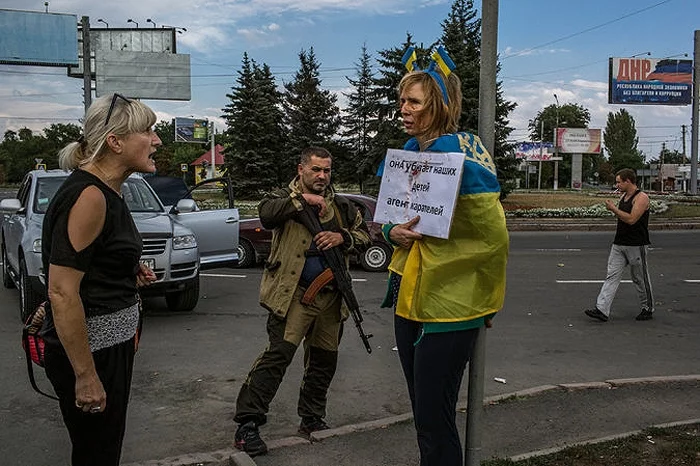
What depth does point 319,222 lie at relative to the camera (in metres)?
4.41

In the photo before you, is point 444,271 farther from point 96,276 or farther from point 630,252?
point 630,252

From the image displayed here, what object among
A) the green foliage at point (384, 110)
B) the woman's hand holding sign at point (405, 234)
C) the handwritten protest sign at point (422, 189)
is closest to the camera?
the handwritten protest sign at point (422, 189)

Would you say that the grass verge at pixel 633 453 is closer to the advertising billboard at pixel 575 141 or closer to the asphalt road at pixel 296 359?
the asphalt road at pixel 296 359

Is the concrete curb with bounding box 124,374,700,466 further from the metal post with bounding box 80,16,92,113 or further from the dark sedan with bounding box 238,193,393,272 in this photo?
the metal post with bounding box 80,16,92,113

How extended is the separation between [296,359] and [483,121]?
3989mm

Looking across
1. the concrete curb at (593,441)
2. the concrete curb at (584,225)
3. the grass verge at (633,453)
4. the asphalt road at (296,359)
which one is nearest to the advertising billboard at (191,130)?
the concrete curb at (584,225)

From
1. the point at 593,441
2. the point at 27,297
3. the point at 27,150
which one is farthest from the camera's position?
the point at 27,150

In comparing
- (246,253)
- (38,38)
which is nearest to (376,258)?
(246,253)

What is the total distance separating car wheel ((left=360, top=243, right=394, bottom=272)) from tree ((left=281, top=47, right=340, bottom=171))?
30974 millimetres

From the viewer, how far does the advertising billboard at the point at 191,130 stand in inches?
3071

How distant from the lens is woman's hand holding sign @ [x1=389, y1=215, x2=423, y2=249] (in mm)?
2828

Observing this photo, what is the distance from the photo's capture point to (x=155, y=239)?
8.20m

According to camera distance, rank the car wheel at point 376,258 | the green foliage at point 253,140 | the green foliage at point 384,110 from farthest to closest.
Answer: the green foliage at point 253,140
the green foliage at point 384,110
the car wheel at point 376,258

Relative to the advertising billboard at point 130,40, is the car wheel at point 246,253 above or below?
below
